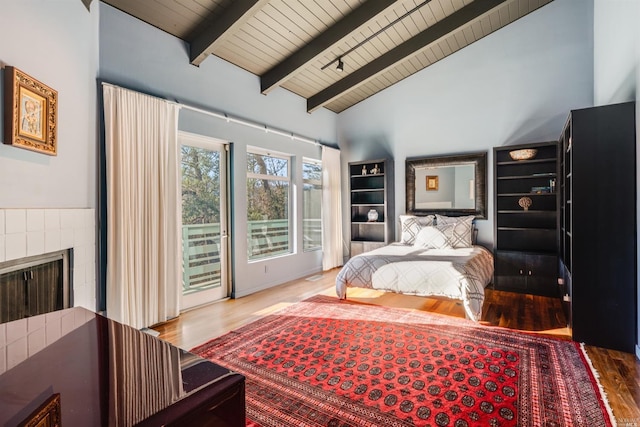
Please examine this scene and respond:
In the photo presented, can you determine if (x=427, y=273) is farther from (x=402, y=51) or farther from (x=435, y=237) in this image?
(x=402, y=51)

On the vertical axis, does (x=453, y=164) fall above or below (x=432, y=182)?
above

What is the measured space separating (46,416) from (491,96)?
559 cm

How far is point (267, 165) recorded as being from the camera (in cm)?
475

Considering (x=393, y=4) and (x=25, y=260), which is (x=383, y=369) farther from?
(x=393, y=4)

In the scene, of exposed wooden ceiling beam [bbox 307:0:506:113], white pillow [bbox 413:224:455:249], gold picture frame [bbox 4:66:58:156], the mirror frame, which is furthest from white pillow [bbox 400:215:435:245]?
gold picture frame [bbox 4:66:58:156]

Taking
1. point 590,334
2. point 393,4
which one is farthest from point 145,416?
point 393,4

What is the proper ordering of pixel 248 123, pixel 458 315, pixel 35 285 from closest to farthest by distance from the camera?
pixel 35 285 < pixel 458 315 < pixel 248 123

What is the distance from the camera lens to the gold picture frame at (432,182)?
5.28 metres

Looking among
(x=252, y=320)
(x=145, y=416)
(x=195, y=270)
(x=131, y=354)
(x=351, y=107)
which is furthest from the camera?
(x=351, y=107)

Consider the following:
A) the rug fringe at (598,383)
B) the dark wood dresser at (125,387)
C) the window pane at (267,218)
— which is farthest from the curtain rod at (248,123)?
the rug fringe at (598,383)

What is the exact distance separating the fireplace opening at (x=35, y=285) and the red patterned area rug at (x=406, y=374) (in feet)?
3.47

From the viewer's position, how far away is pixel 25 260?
197 centimetres

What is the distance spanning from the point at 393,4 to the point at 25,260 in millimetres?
3806

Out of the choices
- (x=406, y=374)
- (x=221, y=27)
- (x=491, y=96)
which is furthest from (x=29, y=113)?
(x=491, y=96)
